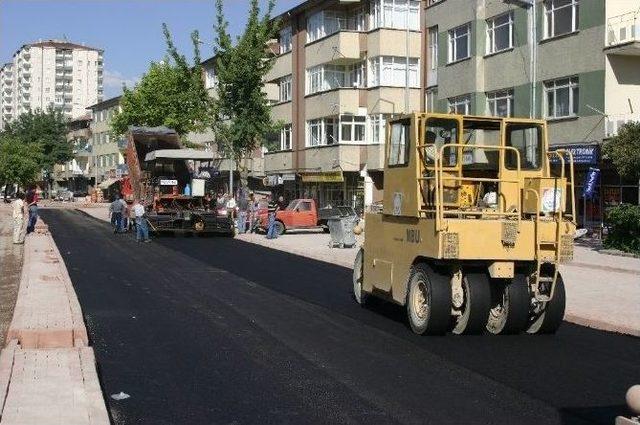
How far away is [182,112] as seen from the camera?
2071 inches

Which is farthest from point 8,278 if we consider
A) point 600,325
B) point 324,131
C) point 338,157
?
point 324,131

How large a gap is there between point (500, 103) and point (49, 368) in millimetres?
28468

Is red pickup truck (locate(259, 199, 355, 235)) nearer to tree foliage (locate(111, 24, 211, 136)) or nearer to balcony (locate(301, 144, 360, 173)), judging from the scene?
balcony (locate(301, 144, 360, 173))

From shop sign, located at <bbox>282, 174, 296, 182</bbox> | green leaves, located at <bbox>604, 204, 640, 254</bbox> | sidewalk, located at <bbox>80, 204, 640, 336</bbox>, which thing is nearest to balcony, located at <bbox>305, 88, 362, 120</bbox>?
shop sign, located at <bbox>282, 174, 296, 182</bbox>

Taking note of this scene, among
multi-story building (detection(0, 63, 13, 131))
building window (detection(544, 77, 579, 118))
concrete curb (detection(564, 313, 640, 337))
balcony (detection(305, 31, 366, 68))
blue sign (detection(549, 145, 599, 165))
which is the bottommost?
concrete curb (detection(564, 313, 640, 337))

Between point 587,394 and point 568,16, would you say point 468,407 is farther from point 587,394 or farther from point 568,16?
point 568,16

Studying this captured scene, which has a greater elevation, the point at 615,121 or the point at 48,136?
the point at 48,136

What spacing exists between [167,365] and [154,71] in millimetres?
51928

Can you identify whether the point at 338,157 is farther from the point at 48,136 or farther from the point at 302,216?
the point at 48,136

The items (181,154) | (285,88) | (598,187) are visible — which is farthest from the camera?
(285,88)

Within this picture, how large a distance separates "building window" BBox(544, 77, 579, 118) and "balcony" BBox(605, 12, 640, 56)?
2030 mm

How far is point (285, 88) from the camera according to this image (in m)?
52.3

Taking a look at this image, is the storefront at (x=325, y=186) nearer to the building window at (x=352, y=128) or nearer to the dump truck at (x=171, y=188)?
the building window at (x=352, y=128)

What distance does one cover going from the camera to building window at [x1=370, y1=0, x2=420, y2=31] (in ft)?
143
